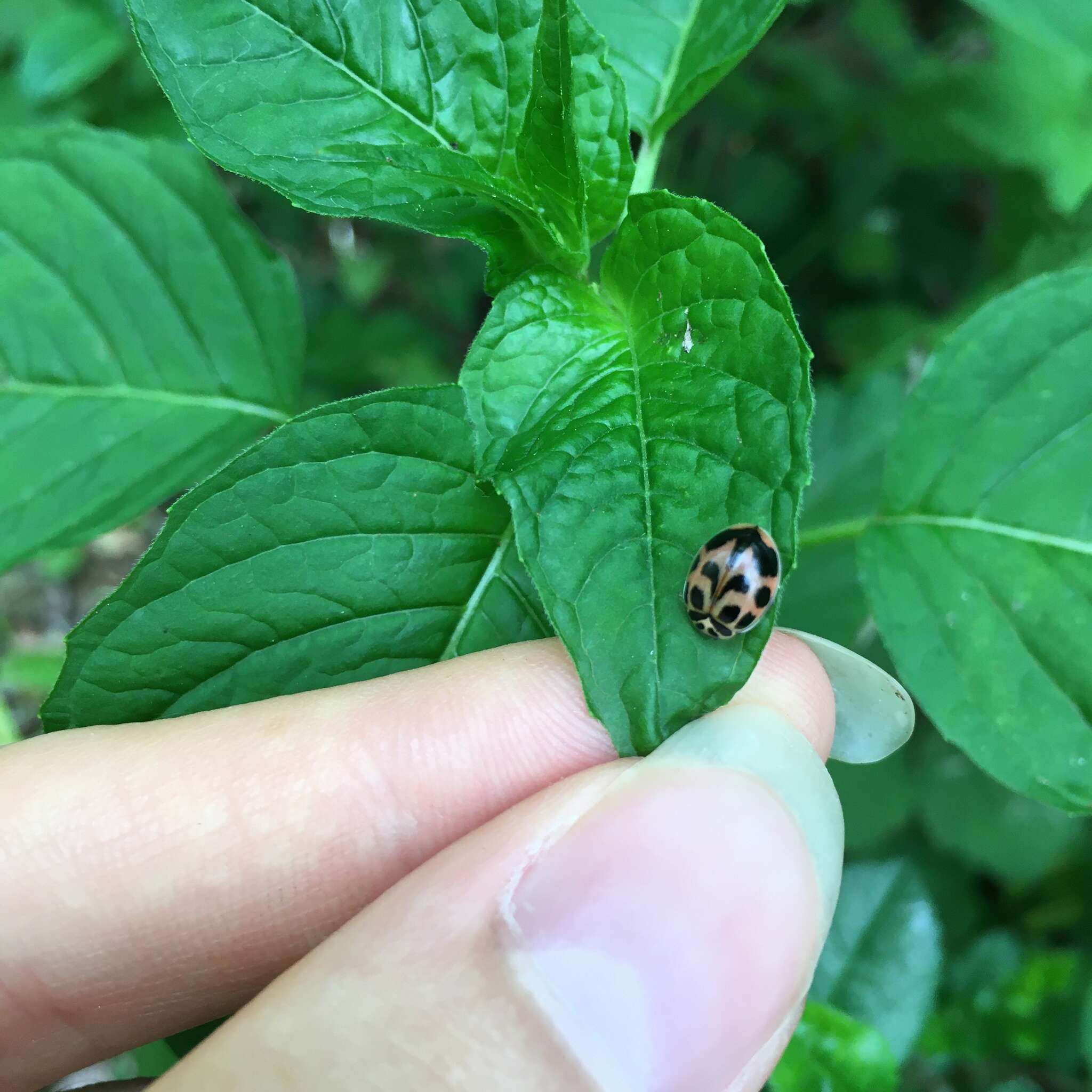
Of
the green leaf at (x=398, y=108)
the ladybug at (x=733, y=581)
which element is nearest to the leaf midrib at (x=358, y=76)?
the green leaf at (x=398, y=108)

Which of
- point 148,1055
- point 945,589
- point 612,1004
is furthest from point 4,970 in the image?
point 945,589

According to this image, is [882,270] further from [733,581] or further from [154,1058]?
[154,1058]

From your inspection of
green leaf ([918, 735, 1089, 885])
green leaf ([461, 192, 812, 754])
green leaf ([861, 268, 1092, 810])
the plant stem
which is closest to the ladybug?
green leaf ([461, 192, 812, 754])

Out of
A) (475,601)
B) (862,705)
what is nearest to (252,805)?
(475,601)

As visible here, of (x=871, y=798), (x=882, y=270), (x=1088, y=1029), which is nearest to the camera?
(x=1088, y=1029)

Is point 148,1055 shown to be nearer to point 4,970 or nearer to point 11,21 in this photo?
point 4,970

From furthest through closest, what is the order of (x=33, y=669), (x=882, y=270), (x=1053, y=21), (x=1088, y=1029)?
1. (x=882, y=270)
2. (x=33, y=669)
3. (x=1088, y=1029)
4. (x=1053, y=21)

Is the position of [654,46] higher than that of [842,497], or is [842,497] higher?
[654,46]

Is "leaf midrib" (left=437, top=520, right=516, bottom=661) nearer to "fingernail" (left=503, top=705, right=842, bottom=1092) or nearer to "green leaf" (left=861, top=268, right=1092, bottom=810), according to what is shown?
"fingernail" (left=503, top=705, right=842, bottom=1092)
